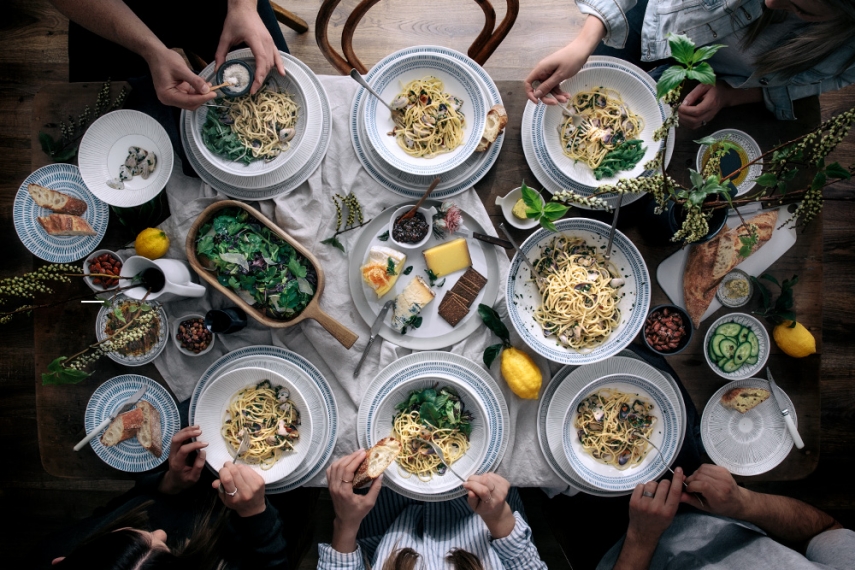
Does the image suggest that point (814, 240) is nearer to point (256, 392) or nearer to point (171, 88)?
point (256, 392)

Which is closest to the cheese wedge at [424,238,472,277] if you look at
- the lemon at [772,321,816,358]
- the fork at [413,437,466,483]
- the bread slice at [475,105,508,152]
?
the bread slice at [475,105,508,152]

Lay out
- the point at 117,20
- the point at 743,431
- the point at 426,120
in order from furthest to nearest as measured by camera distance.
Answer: the point at 743,431 < the point at 426,120 < the point at 117,20

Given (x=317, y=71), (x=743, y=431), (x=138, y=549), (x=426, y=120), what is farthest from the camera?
(x=317, y=71)

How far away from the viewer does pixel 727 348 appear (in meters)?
2.61

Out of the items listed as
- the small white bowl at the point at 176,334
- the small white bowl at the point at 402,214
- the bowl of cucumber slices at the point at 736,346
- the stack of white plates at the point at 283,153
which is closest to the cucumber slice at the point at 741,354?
the bowl of cucumber slices at the point at 736,346

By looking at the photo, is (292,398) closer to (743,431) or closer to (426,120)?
(426,120)

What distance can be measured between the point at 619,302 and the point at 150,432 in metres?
2.42

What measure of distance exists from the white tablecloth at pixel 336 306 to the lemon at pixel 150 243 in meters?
0.08

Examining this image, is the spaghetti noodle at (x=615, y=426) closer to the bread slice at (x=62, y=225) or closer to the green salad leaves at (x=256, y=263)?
the green salad leaves at (x=256, y=263)

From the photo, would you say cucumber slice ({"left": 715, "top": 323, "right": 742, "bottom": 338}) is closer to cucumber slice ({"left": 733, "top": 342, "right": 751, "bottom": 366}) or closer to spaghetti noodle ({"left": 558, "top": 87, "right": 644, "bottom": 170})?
cucumber slice ({"left": 733, "top": 342, "right": 751, "bottom": 366})

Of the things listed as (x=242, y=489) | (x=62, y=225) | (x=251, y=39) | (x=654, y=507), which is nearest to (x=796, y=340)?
(x=654, y=507)

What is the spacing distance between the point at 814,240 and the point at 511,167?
5.26 ft

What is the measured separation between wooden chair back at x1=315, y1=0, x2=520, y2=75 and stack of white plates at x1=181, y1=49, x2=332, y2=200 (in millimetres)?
183

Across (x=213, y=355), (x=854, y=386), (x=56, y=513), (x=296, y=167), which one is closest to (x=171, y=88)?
(x=296, y=167)
